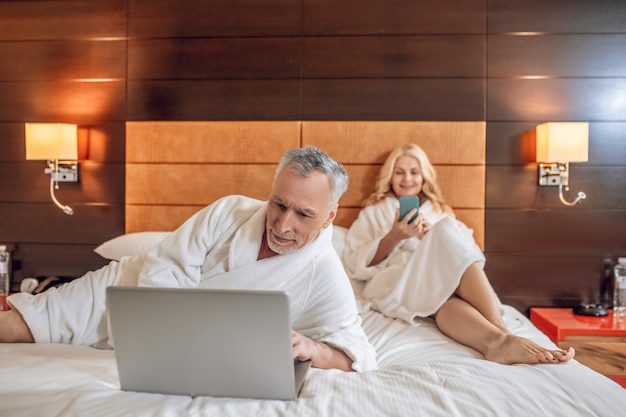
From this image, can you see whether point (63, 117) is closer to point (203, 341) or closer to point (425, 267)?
point (425, 267)

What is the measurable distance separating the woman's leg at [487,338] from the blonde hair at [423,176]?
86cm

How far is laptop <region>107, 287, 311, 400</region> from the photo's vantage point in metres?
1.04

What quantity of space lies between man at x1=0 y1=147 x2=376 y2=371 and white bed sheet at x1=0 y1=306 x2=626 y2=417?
0.73 feet

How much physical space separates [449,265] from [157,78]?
76.7 inches

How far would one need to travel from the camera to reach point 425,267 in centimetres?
217

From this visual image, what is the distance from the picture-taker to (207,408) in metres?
1.08

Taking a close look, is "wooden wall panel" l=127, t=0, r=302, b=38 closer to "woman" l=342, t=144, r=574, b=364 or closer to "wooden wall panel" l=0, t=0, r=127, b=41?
"wooden wall panel" l=0, t=0, r=127, b=41

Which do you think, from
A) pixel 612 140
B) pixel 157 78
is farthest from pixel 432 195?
pixel 157 78

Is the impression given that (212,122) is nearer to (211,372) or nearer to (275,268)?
(275,268)

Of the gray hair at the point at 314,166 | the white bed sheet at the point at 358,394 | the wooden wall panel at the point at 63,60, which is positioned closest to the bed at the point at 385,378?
the white bed sheet at the point at 358,394

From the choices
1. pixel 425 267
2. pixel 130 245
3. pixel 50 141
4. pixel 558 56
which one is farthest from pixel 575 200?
pixel 50 141

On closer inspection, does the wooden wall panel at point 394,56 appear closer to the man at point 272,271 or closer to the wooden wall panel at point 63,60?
the wooden wall panel at point 63,60

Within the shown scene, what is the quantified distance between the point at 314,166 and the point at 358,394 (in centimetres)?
67

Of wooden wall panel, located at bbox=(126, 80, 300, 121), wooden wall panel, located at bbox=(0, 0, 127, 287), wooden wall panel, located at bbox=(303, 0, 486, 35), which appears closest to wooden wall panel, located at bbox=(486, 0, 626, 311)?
wooden wall panel, located at bbox=(303, 0, 486, 35)
